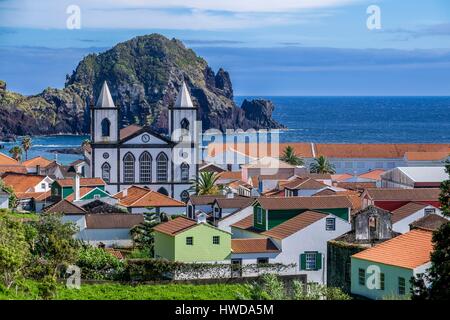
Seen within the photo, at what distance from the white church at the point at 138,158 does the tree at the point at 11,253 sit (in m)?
28.9

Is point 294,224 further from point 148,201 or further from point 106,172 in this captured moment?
point 106,172

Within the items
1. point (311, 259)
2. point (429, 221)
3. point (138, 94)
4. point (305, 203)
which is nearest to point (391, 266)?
point (311, 259)

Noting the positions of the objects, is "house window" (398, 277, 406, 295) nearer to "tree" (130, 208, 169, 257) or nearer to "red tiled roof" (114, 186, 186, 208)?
"tree" (130, 208, 169, 257)

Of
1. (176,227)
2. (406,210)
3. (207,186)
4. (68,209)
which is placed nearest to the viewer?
(176,227)

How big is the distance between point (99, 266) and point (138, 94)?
74043mm

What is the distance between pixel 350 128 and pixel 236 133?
98.0 feet

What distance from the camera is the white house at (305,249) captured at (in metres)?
23.8

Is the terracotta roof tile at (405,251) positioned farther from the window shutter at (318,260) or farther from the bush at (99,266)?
the bush at (99,266)

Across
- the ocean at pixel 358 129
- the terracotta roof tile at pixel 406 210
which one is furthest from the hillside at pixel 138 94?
the terracotta roof tile at pixel 406 210

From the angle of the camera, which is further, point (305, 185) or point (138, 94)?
point (138, 94)

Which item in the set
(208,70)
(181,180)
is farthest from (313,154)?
(208,70)

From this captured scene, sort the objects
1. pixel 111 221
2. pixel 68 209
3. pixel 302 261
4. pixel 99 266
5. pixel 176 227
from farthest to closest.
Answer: pixel 68 209
pixel 111 221
pixel 176 227
pixel 302 261
pixel 99 266

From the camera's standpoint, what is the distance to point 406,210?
2744cm
